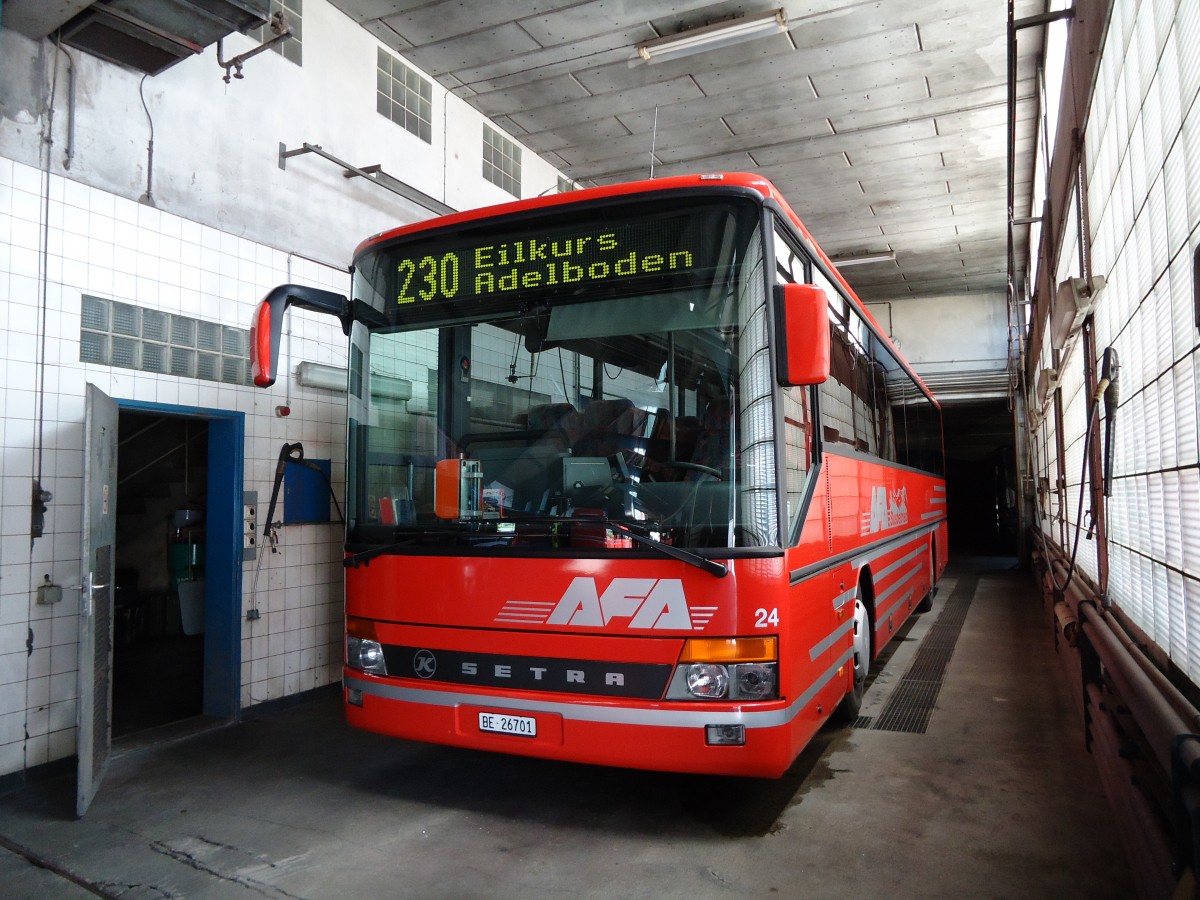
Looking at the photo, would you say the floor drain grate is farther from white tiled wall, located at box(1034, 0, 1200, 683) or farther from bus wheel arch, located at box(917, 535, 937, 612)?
white tiled wall, located at box(1034, 0, 1200, 683)

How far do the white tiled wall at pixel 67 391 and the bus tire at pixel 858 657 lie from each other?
12.1 feet

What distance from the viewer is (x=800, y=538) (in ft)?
11.1

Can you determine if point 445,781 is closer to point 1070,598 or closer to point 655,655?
point 655,655

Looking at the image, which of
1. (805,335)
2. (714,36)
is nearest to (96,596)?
(805,335)

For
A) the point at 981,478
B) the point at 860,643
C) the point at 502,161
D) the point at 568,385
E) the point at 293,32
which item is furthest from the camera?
the point at 981,478

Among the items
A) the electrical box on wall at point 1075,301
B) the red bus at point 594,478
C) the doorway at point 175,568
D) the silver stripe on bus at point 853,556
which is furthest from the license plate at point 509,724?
the electrical box on wall at point 1075,301

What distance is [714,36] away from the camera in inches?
251

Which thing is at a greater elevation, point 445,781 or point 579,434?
point 579,434

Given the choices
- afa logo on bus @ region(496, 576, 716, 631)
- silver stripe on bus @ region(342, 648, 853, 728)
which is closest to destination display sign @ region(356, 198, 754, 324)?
afa logo on bus @ region(496, 576, 716, 631)

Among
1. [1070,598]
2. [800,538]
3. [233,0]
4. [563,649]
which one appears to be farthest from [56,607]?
[1070,598]

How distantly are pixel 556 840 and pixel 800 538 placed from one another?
5.25 feet

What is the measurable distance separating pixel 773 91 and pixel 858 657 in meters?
5.29

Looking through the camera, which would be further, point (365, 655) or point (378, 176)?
point (378, 176)

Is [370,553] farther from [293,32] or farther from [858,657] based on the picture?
[293,32]
